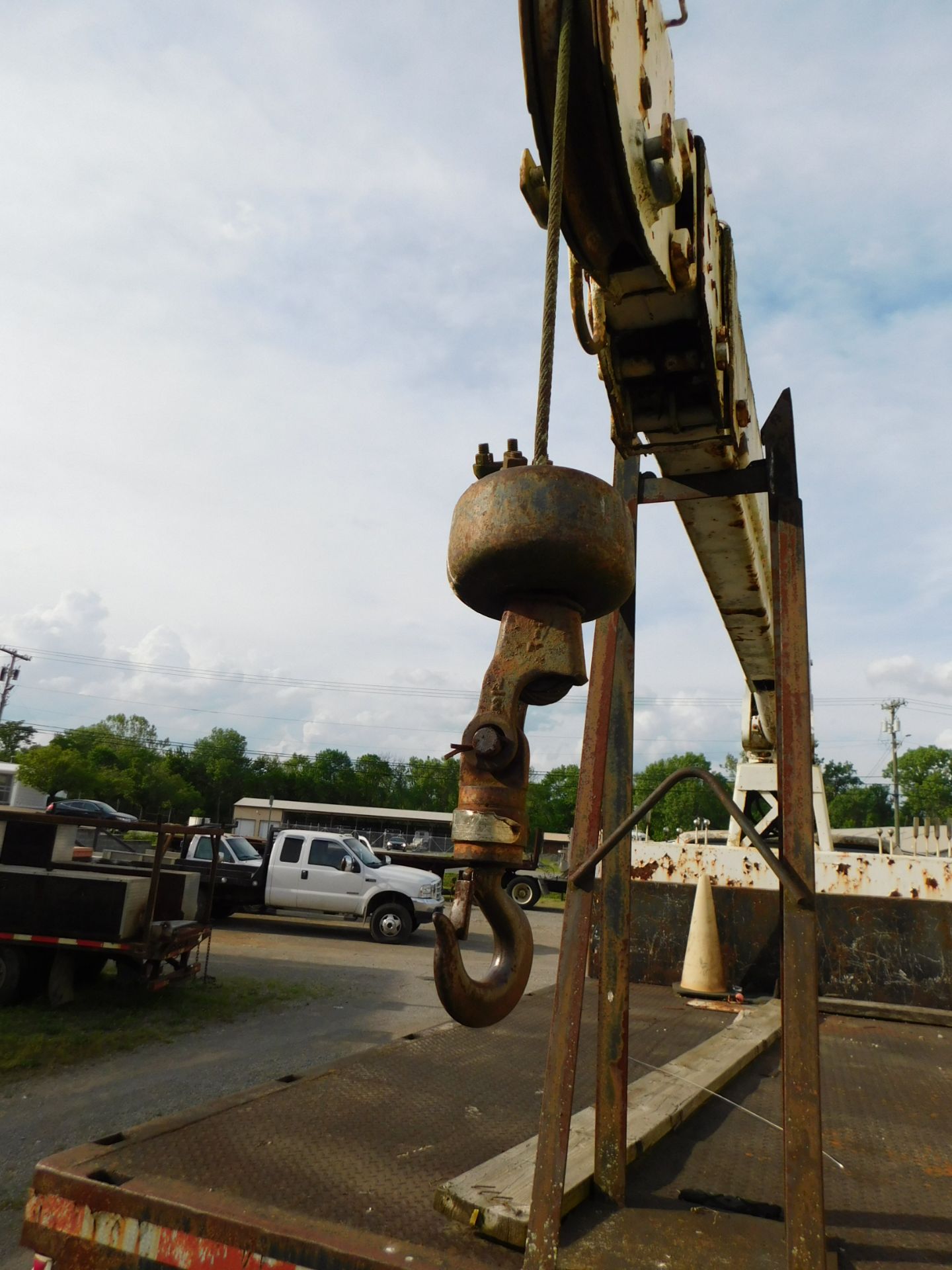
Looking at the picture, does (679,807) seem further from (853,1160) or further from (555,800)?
(853,1160)

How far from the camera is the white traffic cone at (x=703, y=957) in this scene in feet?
16.6

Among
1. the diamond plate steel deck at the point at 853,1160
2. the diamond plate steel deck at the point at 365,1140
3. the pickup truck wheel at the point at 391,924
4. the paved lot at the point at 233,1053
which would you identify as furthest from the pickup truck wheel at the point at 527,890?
the diamond plate steel deck at the point at 365,1140

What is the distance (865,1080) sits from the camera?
321cm

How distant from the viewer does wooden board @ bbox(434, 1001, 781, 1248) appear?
1.66m

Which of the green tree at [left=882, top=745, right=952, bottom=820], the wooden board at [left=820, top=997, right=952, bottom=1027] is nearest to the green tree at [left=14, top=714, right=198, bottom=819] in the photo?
the wooden board at [left=820, top=997, right=952, bottom=1027]

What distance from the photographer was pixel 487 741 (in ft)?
4.08

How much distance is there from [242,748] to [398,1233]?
297 ft

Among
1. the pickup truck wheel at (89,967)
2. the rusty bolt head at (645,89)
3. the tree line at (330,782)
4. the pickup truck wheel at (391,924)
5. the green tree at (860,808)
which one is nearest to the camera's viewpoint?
the rusty bolt head at (645,89)

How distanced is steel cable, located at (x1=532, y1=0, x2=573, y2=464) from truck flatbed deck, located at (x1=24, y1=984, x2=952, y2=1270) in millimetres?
1496

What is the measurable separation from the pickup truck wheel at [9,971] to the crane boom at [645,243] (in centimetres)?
639

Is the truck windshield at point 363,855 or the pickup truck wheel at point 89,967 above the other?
the truck windshield at point 363,855

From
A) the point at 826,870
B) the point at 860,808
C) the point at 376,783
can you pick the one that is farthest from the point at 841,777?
the point at 826,870

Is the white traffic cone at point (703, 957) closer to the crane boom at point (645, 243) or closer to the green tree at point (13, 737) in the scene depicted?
the crane boom at point (645, 243)

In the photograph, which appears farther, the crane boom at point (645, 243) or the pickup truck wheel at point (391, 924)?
the pickup truck wheel at point (391, 924)
